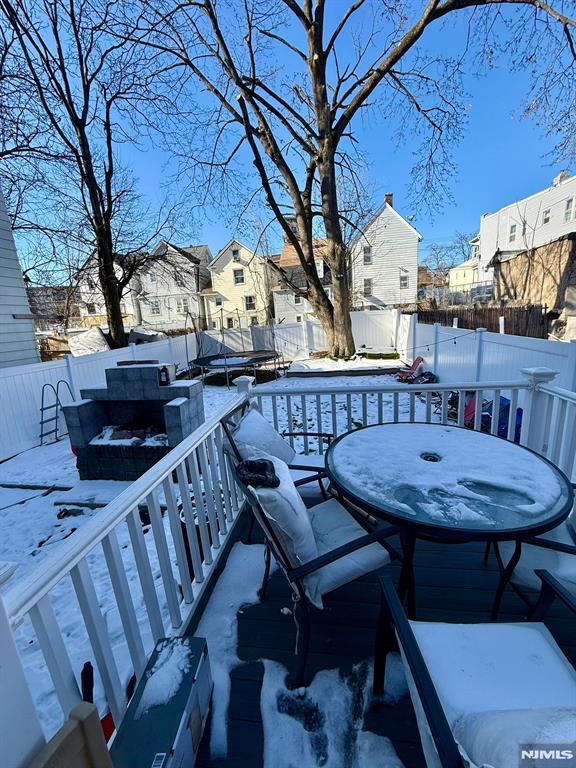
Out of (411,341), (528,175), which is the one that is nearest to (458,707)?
(411,341)

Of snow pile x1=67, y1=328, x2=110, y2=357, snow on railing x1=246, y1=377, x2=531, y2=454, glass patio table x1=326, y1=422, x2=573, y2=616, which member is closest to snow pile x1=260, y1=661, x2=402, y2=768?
glass patio table x1=326, y1=422, x2=573, y2=616

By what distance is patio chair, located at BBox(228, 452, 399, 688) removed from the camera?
1.27m

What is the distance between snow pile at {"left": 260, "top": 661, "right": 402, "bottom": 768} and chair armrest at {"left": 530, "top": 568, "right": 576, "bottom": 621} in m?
0.73

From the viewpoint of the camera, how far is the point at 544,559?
4.87 ft

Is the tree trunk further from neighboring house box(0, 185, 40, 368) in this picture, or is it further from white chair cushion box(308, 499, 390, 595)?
white chair cushion box(308, 499, 390, 595)

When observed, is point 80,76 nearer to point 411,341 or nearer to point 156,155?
point 156,155

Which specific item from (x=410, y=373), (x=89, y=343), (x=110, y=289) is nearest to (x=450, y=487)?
(x=410, y=373)

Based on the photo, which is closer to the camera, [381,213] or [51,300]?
[51,300]

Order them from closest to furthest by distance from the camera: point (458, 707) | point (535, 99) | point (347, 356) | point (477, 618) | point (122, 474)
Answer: point (458, 707) < point (477, 618) < point (122, 474) < point (535, 99) < point (347, 356)

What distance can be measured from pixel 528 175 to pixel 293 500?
97.3ft

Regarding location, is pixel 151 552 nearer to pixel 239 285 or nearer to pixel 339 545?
pixel 339 545

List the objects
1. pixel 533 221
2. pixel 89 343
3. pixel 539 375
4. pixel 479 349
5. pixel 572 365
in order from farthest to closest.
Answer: pixel 533 221 < pixel 89 343 < pixel 479 349 < pixel 572 365 < pixel 539 375

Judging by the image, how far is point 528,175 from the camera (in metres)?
21.7

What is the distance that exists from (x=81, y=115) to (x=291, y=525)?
1297cm
